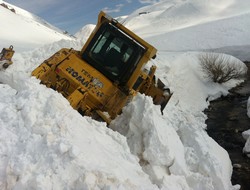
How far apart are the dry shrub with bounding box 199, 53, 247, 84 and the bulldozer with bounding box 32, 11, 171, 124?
1307 cm

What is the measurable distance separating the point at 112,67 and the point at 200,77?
42.7 feet

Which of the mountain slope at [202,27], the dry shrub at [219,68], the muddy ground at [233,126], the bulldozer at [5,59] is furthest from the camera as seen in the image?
the mountain slope at [202,27]

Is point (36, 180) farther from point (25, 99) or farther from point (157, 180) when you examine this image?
point (157, 180)

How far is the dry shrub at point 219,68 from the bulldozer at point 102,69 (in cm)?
1307

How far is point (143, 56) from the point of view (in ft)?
25.0

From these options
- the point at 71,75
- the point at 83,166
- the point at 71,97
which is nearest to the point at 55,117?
the point at 83,166

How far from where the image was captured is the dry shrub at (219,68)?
66.2 ft

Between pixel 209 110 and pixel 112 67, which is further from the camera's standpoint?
pixel 209 110

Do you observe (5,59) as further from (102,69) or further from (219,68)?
(219,68)

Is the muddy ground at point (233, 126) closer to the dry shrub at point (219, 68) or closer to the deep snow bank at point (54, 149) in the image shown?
the dry shrub at point (219, 68)

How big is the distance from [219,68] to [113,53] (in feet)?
44.9

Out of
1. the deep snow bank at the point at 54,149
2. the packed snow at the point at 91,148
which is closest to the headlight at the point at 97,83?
the packed snow at the point at 91,148

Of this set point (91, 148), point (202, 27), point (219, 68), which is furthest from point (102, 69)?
point (202, 27)

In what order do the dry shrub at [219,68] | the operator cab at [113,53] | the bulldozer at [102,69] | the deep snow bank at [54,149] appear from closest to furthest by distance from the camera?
the deep snow bank at [54,149], the bulldozer at [102,69], the operator cab at [113,53], the dry shrub at [219,68]
